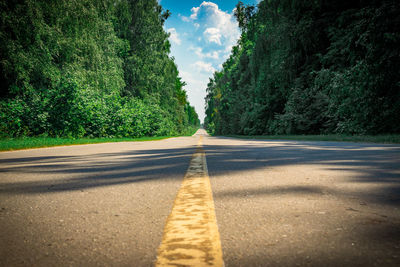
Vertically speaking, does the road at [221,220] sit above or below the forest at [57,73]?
below

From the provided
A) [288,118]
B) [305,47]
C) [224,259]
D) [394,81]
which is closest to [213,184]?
[224,259]

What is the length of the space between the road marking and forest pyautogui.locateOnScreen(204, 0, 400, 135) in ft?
34.0

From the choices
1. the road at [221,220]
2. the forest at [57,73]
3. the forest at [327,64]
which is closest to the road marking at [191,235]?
the road at [221,220]

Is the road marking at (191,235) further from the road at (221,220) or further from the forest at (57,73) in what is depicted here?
the forest at (57,73)

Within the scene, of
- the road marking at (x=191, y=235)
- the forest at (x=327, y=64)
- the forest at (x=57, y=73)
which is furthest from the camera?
the forest at (x=57, y=73)

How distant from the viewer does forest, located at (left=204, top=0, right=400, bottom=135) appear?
397 inches

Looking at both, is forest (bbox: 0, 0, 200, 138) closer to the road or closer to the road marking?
the road

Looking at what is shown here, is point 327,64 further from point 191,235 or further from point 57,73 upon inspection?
point 191,235

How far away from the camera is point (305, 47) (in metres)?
18.0

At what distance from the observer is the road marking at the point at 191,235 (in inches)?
43.7

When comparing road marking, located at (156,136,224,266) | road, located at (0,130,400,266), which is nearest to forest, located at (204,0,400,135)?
road, located at (0,130,400,266)

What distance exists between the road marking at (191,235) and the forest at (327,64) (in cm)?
1037

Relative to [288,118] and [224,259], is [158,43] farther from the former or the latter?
[224,259]

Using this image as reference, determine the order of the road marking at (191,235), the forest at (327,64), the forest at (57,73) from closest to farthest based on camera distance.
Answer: the road marking at (191,235) → the forest at (327,64) → the forest at (57,73)
